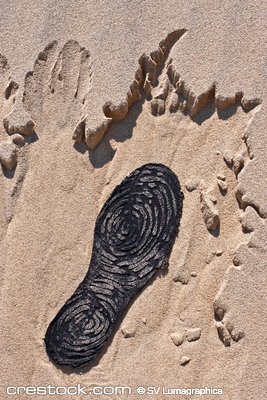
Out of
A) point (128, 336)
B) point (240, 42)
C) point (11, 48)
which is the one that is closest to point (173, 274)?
point (128, 336)

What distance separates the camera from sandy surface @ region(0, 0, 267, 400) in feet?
7.50

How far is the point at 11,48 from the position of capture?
105 inches

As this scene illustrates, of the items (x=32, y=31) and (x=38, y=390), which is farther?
(x=32, y=31)

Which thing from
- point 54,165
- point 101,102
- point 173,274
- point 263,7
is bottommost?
point 173,274

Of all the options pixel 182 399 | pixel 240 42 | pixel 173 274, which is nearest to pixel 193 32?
pixel 240 42

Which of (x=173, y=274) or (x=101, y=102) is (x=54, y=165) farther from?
(x=173, y=274)

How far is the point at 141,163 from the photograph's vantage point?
2.48 m

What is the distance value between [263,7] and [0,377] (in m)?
1.56

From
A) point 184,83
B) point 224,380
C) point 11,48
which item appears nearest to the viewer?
point 224,380

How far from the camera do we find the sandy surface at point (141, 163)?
2.29 m

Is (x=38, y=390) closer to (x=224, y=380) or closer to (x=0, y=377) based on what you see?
(x=0, y=377)

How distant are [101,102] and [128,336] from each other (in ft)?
2.70

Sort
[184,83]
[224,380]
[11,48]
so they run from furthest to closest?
1. [11,48]
2. [184,83]
3. [224,380]

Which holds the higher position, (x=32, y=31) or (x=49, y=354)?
(x=32, y=31)
